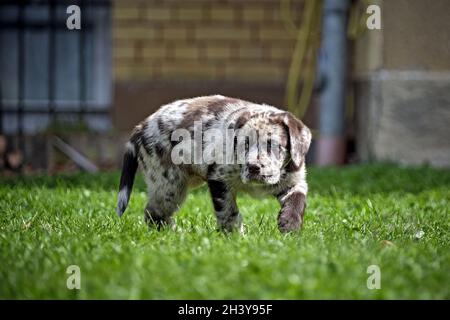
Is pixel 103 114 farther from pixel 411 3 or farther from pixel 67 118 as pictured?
pixel 411 3

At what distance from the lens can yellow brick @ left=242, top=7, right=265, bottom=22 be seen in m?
11.8

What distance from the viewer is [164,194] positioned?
6.12 meters

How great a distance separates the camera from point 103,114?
1248 centimetres

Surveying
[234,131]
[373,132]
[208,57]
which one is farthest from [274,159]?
[208,57]

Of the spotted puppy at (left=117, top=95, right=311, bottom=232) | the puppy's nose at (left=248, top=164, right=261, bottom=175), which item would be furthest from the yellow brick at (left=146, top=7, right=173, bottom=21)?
the puppy's nose at (left=248, top=164, right=261, bottom=175)

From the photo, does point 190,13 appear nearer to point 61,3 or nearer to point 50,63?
point 61,3

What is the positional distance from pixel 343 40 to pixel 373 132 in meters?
1.31

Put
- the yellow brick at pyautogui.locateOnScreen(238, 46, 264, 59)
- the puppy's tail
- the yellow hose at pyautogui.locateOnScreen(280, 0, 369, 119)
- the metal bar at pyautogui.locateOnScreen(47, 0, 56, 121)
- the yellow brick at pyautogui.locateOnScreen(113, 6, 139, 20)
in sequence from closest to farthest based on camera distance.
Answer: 1. the puppy's tail
2. the yellow hose at pyautogui.locateOnScreen(280, 0, 369, 119)
3. the yellow brick at pyautogui.locateOnScreen(113, 6, 139, 20)
4. the yellow brick at pyautogui.locateOnScreen(238, 46, 264, 59)
5. the metal bar at pyautogui.locateOnScreen(47, 0, 56, 121)

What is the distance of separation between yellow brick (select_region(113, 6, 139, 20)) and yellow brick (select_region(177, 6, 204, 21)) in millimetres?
567

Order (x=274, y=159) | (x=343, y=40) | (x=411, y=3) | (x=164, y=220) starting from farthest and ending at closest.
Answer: (x=343, y=40) → (x=411, y=3) → (x=164, y=220) → (x=274, y=159)

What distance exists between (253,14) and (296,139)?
6.32 m

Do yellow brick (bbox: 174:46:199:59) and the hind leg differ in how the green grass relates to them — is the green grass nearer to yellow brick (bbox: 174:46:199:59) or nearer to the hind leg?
the hind leg

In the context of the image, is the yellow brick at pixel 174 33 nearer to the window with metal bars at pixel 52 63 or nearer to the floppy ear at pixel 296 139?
the window with metal bars at pixel 52 63

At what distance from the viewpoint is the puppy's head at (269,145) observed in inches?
216
